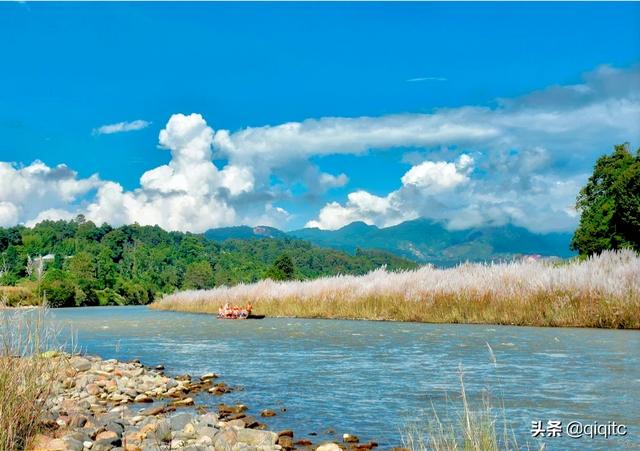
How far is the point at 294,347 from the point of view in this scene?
14148 millimetres

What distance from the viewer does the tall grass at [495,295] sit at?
1529 cm

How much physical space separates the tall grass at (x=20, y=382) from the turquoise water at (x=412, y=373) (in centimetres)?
237

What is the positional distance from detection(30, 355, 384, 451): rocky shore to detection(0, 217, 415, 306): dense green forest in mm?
40193

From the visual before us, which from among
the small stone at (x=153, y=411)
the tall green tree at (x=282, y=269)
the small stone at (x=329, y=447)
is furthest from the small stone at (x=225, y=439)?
the tall green tree at (x=282, y=269)

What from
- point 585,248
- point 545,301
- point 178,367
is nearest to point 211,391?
point 178,367

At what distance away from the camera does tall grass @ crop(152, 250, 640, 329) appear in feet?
50.2

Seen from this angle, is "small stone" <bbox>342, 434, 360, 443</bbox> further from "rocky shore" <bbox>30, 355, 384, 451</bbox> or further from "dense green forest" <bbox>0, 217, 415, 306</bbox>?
"dense green forest" <bbox>0, 217, 415, 306</bbox>

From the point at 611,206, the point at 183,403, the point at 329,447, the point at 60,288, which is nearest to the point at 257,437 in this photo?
the point at 329,447

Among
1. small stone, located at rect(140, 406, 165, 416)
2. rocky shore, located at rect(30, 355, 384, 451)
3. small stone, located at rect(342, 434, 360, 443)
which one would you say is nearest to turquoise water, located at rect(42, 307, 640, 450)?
small stone, located at rect(342, 434, 360, 443)

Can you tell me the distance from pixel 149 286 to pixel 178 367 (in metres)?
82.8

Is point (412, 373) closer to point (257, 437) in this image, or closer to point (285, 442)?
point (285, 442)

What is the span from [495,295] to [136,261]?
370 feet

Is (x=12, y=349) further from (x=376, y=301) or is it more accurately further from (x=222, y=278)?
(x=222, y=278)

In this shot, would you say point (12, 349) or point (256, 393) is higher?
point (12, 349)
